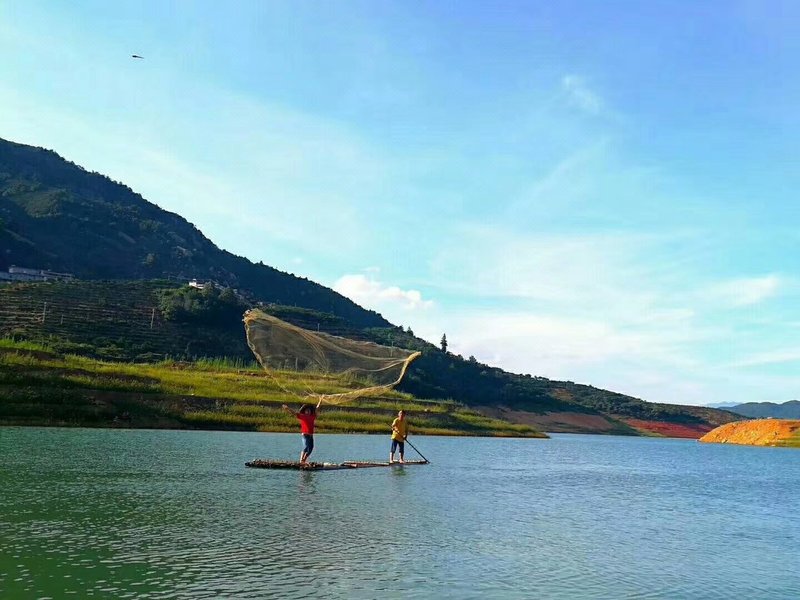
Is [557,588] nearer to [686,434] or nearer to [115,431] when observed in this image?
[115,431]

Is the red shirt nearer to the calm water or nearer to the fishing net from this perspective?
the fishing net

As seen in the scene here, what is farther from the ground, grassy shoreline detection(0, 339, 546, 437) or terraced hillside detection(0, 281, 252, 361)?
terraced hillside detection(0, 281, 252, 361)

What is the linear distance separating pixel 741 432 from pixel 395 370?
370ft

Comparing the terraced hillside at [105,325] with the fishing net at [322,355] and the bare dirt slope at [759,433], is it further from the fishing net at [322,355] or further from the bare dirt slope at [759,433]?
the bare dirt slope at [759,433]

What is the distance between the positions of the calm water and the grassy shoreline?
1105cm

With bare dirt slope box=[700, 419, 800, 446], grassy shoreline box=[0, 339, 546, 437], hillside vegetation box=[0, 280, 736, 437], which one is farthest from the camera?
bare dirt slope box=[700, 419, 800, 446]

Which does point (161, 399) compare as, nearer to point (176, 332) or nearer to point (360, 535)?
point (360, 535)

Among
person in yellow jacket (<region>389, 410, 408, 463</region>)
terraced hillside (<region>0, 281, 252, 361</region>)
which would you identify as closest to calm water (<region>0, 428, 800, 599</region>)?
person in yellow jacket (<region>389, 410, 408, 463</region>)

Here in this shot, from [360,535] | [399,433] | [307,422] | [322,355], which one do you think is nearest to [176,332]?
[399,433]

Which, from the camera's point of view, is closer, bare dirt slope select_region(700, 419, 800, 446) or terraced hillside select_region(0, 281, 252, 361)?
terraced hillside select_region(0, 281, 252, 361)

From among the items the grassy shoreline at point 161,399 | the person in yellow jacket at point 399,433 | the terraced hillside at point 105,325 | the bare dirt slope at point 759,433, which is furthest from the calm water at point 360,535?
the bare dirt slope at point 759,433

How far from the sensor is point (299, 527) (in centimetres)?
1795

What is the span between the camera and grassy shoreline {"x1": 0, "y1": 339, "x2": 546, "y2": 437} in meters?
54.4

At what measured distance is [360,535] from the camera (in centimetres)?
1752
